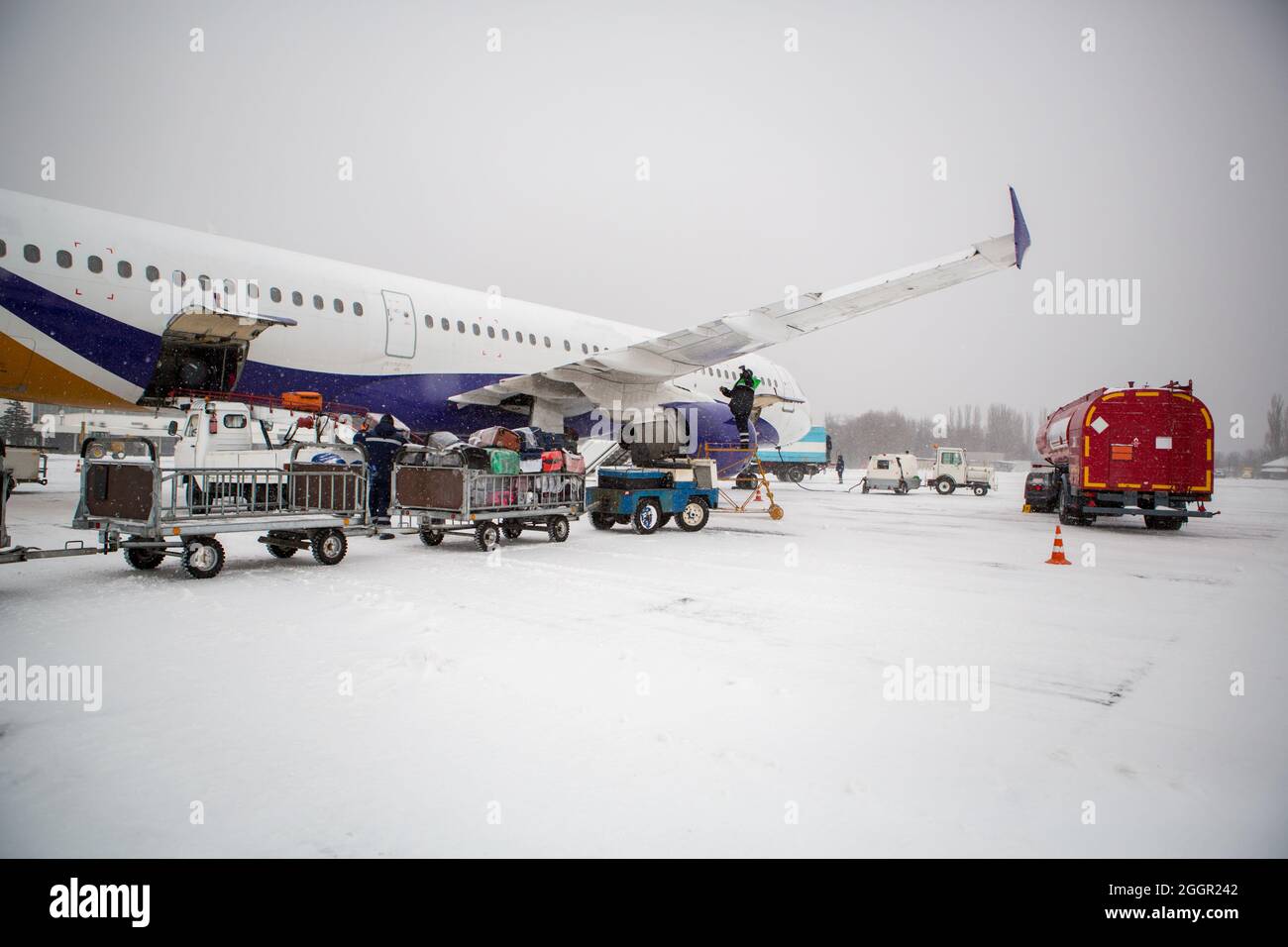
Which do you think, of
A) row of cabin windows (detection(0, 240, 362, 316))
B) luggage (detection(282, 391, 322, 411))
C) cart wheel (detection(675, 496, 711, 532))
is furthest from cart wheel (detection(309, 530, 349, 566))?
cart wheel (detection(675, 496, 711, 532))

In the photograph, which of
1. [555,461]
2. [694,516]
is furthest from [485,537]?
[694,516]

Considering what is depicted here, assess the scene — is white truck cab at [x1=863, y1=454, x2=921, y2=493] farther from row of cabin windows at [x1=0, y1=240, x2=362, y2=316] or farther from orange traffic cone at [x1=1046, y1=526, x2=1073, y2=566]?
row of cabin windows at [x1=0, y1=240, x2=362, y2=316]

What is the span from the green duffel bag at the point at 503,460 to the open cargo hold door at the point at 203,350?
396cm

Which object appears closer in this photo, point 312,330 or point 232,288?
point 232,288

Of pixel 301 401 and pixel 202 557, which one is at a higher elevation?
pixel 301 401

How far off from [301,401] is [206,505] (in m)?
4.34

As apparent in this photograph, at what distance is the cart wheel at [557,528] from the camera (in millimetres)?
10562

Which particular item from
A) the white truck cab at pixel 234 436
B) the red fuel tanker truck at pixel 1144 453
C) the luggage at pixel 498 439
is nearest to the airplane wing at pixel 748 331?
the luggage at pixel 498 439

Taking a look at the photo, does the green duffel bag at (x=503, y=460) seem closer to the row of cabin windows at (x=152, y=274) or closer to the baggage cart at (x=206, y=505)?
the baggage cart at (x=206, y=505)

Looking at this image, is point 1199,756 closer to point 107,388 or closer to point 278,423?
point 278,423

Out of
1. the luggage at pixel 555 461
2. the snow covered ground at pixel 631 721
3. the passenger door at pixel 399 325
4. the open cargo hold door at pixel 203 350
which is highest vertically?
the passenger door at pixel 399 325

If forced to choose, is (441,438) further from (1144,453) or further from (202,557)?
(1144,453)

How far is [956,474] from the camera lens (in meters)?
30.8

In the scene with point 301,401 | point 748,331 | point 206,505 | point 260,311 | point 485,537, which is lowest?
point 485,537
